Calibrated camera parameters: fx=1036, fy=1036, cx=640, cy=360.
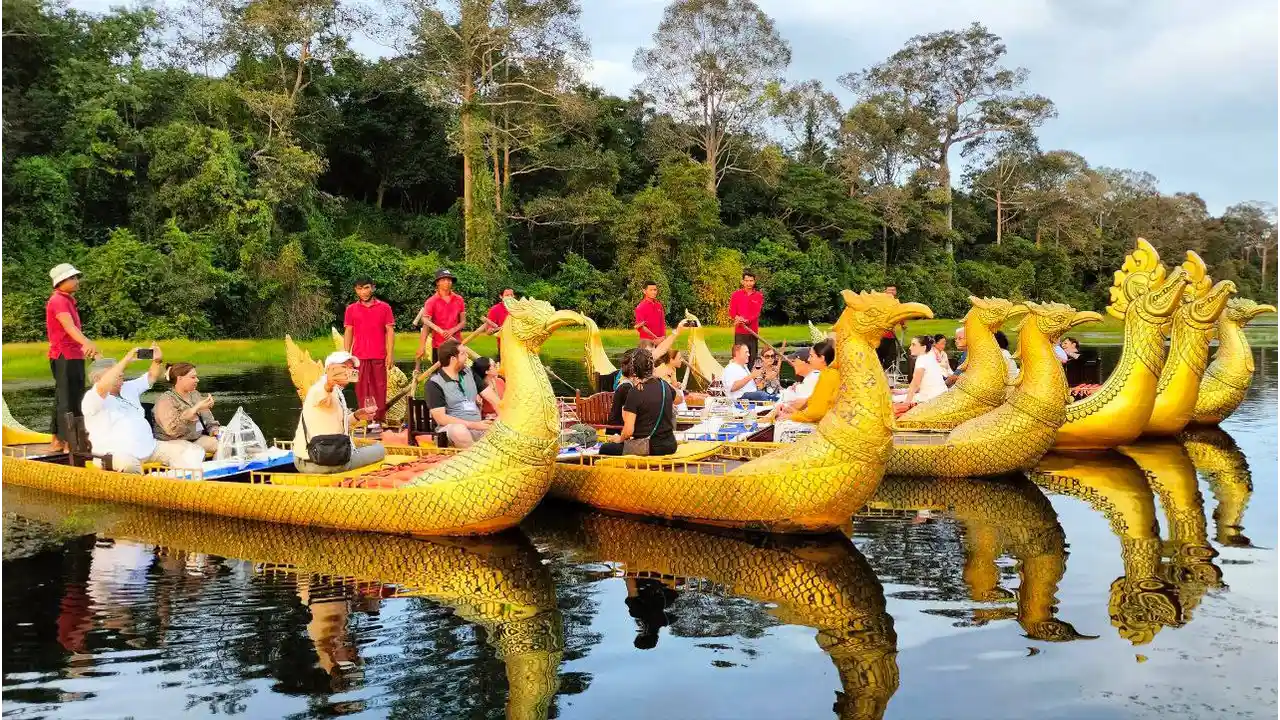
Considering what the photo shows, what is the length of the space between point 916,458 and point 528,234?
29498 millimetres

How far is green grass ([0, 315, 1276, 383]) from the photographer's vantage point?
23797mm

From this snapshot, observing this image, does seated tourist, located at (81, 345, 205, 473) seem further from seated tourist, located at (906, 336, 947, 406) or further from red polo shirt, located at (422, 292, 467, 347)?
seated tourist, located at (906, 336, 947, 406)

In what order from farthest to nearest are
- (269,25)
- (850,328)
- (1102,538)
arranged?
(269,25) → (1102,538) → (850,328)

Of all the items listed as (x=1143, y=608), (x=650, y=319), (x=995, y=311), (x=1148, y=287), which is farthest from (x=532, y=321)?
(x=1148, y=287)

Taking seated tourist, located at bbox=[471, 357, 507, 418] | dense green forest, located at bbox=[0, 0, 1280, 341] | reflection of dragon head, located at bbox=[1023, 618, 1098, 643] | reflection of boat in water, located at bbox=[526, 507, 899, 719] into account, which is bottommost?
reflection of dragon head, located at bbox=[1023, 618, 1098, 643]

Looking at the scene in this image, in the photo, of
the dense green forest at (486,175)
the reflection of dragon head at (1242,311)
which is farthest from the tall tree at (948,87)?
the reflection of dragon head at (1242,311)

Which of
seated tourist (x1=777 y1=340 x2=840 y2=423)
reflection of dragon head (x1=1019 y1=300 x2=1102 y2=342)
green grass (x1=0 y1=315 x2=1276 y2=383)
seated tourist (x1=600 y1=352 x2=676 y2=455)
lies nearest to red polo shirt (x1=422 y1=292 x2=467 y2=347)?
seated tourist (x1=600 y1=352 x2=676 y2=455)

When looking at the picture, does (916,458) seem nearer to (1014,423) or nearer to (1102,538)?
(1014,423)

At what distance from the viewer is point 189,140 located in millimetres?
28891

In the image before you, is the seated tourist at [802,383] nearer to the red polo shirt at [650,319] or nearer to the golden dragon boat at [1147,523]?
the golden dragon boat at [1147,523]

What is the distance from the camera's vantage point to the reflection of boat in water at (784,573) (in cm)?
577

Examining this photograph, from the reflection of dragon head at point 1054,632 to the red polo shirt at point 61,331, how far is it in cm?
925

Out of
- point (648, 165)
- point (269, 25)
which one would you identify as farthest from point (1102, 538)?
point (648, 165)

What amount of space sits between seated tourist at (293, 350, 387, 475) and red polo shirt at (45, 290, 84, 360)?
3268mm
